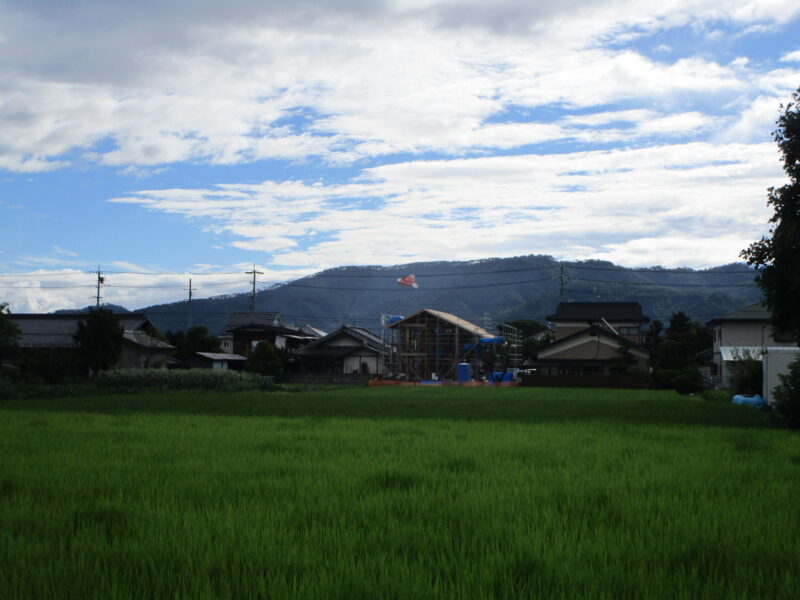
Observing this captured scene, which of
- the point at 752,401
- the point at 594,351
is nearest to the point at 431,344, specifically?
the point at 594,351

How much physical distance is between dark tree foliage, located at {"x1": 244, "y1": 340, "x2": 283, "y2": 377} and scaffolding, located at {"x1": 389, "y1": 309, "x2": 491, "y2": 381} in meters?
11.5

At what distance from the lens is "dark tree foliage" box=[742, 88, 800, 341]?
→ 52.5 feet

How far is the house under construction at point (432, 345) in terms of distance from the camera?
64.5 meters

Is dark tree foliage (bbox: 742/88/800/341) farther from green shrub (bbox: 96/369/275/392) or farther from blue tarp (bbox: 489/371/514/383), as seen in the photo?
blue tarp (bbox: 489/371/514/383)

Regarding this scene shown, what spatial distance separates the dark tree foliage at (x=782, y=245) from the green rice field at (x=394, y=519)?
6.27 m

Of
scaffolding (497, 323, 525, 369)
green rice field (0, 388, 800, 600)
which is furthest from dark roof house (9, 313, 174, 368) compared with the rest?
green rice field (0, 388, 800, 600)

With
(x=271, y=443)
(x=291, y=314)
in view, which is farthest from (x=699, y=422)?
(x=291, y=314)

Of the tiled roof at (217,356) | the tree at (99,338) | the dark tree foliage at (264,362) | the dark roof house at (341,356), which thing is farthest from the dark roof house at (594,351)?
the tree at (99,338)

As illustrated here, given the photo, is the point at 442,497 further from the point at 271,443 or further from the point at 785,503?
the point at 271,443

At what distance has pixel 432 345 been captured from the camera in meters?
65.1

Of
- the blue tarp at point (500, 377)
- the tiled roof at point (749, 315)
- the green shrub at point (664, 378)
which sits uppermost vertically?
the tiled roof at point (749, 315)

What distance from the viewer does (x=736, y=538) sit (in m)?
5.09

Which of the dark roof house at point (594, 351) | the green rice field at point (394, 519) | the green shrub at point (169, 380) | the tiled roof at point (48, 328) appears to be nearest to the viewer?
the green rice field at point (394, 519)

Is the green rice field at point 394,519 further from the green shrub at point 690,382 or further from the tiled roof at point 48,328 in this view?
the tiled roof at point 48,328
